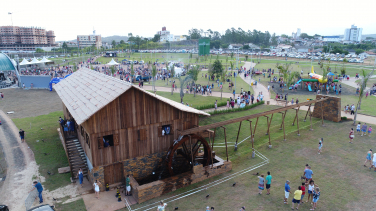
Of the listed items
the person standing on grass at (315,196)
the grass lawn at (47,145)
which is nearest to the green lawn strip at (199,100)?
the grass lawn at (47,145)

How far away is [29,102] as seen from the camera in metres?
35.4

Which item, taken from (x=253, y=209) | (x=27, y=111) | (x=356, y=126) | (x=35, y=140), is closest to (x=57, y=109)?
(x=27, y=111)

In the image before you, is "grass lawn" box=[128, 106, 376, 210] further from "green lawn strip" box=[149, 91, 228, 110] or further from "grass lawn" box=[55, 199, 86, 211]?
"green lawn strip" box=[149, 91, 228, 110]

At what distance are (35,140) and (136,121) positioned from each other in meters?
12.9

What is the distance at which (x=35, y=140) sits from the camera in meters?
21.9

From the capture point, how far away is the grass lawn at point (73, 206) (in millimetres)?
12877

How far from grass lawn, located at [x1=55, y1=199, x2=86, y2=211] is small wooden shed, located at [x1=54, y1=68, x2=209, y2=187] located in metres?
1.57

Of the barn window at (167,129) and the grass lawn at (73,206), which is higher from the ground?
the barn window at (167,129)

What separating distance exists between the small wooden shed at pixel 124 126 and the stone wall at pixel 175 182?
1.71m

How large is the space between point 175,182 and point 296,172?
7.76m

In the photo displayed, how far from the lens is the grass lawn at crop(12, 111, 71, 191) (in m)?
15.9

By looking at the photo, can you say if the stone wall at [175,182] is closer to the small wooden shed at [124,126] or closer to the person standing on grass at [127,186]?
the person standing on grass at [127,186]

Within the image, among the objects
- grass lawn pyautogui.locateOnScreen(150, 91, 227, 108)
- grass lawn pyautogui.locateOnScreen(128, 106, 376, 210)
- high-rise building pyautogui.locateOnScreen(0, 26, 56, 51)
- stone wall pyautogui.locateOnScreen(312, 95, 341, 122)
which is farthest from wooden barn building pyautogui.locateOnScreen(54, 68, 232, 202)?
high-rise building pyautogui.locateOnScreen(0, 26, 56, 51)

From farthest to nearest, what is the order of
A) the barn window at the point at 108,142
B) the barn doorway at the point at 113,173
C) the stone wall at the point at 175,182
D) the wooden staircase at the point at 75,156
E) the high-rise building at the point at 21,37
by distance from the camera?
1. the high-rise building at the point at 21,37
2. the wooden staircase at the point at 75,156
3. the barn doorway at the point at 113,173
4. the barn window at the point at 108,142
5. the stone wall at the point at 175,182
